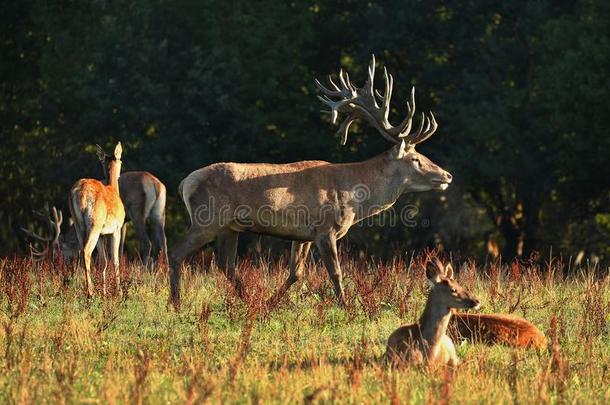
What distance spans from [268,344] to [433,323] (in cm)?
128

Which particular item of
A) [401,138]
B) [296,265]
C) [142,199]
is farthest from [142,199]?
[296,265]

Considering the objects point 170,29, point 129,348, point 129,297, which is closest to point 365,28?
point 170,29

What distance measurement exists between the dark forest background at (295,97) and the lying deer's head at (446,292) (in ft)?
43.9

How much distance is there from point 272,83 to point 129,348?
1603 centimetres

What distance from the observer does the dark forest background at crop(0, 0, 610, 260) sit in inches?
869

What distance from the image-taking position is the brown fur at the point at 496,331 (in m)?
8.18

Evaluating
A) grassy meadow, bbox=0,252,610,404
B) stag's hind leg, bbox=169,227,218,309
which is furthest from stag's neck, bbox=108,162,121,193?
stag's hind leg, bbox=169,227,218,309

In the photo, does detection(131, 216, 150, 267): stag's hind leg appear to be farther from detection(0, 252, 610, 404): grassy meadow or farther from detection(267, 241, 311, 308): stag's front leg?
detection(267, 241, 311, 308): stag's front leg

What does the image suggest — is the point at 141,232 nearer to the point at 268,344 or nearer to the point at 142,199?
the point at 142,199

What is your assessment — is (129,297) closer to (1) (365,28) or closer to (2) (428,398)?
(2) (428,398)

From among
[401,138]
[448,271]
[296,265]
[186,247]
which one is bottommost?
[296,265]

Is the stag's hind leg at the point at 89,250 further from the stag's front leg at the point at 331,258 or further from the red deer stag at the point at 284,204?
the stag's front leg at the point at 331,258

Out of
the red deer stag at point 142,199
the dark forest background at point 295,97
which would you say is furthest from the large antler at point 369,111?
the dark forest background at point 295,97

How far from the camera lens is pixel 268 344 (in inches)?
322
